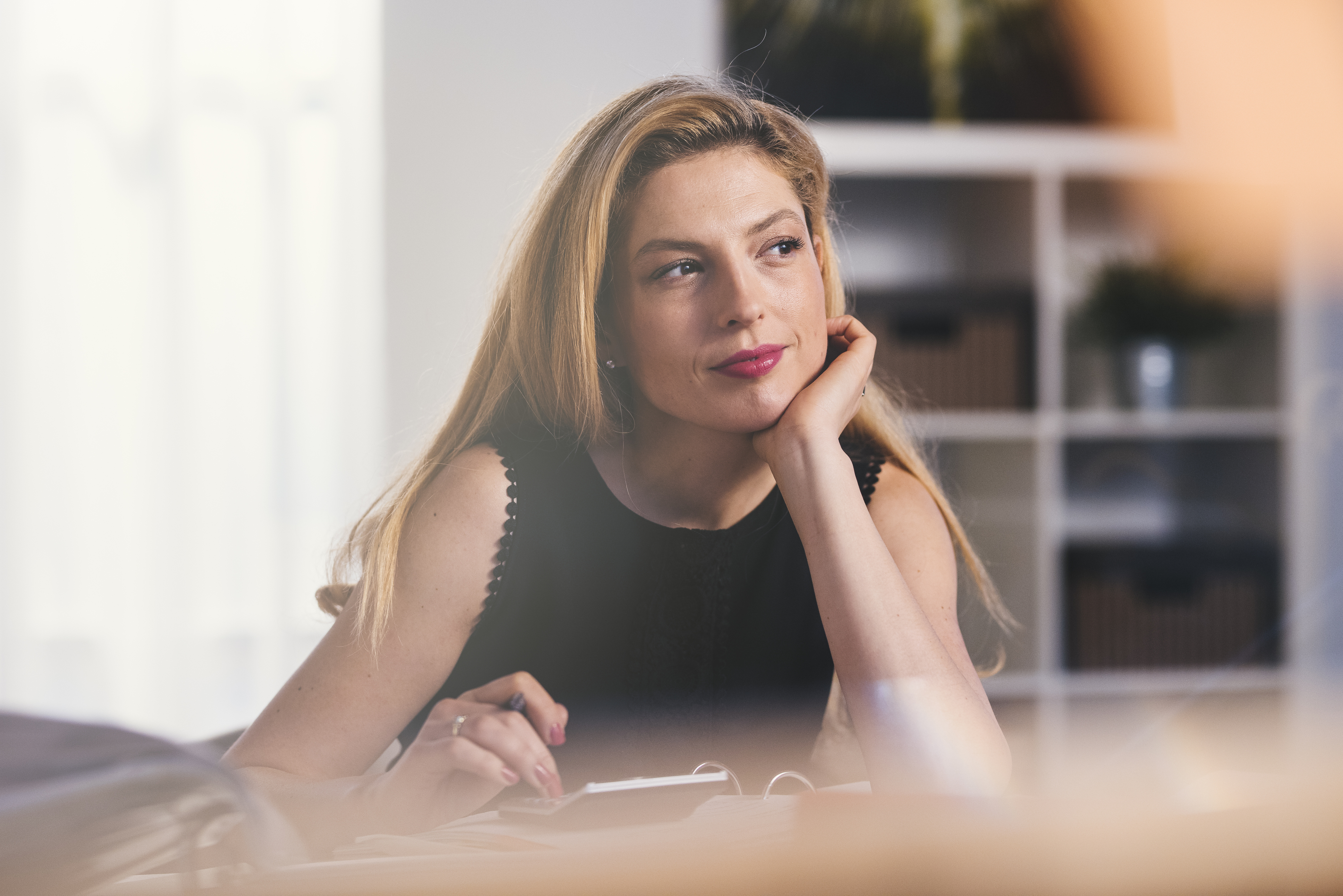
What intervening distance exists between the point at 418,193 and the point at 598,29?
1.16 ft

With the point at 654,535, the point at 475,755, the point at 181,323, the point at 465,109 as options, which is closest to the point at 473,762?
the point at 475,755

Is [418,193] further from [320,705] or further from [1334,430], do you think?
[1334,430]

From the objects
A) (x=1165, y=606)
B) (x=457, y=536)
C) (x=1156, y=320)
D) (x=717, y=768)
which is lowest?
(x=1165, y=606)

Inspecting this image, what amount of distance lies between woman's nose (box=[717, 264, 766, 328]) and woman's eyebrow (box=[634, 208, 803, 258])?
21 millimetres

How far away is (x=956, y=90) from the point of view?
1666mm

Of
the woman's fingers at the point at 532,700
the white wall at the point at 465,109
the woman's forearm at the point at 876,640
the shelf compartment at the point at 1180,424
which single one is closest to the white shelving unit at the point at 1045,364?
the shelf compartment at the point at 1180,424

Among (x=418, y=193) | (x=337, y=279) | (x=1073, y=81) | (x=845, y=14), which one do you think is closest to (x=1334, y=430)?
(x=1073, y=81)

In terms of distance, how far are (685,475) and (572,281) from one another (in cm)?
16

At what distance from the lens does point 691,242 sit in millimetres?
466

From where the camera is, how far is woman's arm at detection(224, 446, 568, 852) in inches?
15.4

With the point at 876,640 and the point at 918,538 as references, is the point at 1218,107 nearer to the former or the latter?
the point at 918,538

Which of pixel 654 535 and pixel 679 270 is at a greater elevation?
pixel 679 270

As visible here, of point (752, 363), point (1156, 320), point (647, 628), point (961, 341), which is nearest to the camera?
point (752, 363)

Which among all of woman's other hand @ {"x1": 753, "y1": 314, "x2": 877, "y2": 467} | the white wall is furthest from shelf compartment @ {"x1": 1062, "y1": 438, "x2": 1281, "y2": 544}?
woman's other hand @ {"x1": 753, "y1": 314, "x2": 877, "y2": 467}
